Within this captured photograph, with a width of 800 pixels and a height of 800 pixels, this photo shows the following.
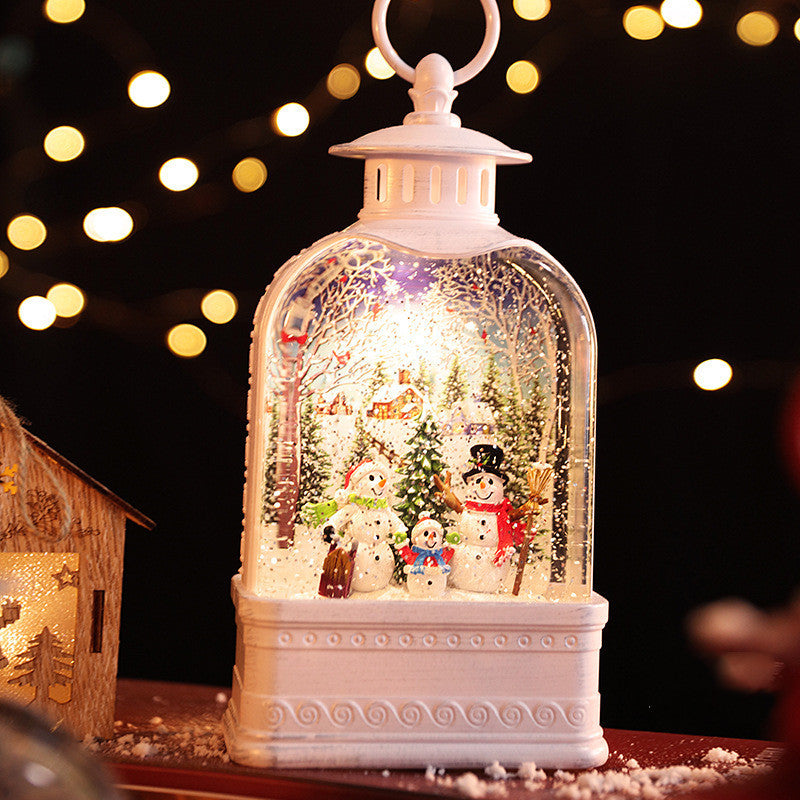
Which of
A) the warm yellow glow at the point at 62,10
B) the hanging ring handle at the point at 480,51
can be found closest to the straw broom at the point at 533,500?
the hanging ring handle at the point at 480,51

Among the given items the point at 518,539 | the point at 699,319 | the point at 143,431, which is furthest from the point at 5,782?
the point at 699,319

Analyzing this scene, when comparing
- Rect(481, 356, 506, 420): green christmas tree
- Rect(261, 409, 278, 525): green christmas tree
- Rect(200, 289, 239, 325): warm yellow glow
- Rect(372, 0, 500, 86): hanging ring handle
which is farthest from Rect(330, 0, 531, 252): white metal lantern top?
Rect(200, 289, 239, 325): warm yellow glow

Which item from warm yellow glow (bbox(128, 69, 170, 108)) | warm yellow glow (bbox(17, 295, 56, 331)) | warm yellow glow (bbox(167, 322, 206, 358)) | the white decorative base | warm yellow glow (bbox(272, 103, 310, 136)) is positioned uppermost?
warm yellow glow (bbox(128, 69, 170, 108))

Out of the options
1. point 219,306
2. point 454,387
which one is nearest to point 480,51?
point 454,387

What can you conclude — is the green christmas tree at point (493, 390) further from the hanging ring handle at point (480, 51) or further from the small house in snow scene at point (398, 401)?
the hanging ring handle at point (480, 51)

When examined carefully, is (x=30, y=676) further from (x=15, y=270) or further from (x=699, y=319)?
(x=699, y=319)

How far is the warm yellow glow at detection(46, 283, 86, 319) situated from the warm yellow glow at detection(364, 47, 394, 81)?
0.75 m

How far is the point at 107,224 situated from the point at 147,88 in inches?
11.3

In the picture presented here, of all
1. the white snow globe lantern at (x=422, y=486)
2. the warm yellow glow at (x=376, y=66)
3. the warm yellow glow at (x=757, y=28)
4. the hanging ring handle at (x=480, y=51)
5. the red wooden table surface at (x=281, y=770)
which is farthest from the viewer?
the warm yellow glow at (x=376, y=66)

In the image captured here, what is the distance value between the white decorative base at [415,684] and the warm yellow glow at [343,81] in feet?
3.79

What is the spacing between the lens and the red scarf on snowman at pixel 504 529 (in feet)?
6.31

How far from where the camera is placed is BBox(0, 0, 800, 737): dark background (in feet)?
7.76

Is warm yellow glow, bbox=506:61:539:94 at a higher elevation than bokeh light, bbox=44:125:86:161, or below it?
higher

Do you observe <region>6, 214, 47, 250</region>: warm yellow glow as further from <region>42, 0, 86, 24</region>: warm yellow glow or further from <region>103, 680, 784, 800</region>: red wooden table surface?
<region>103, 680, 784, 800</region>: red wooden table surface
